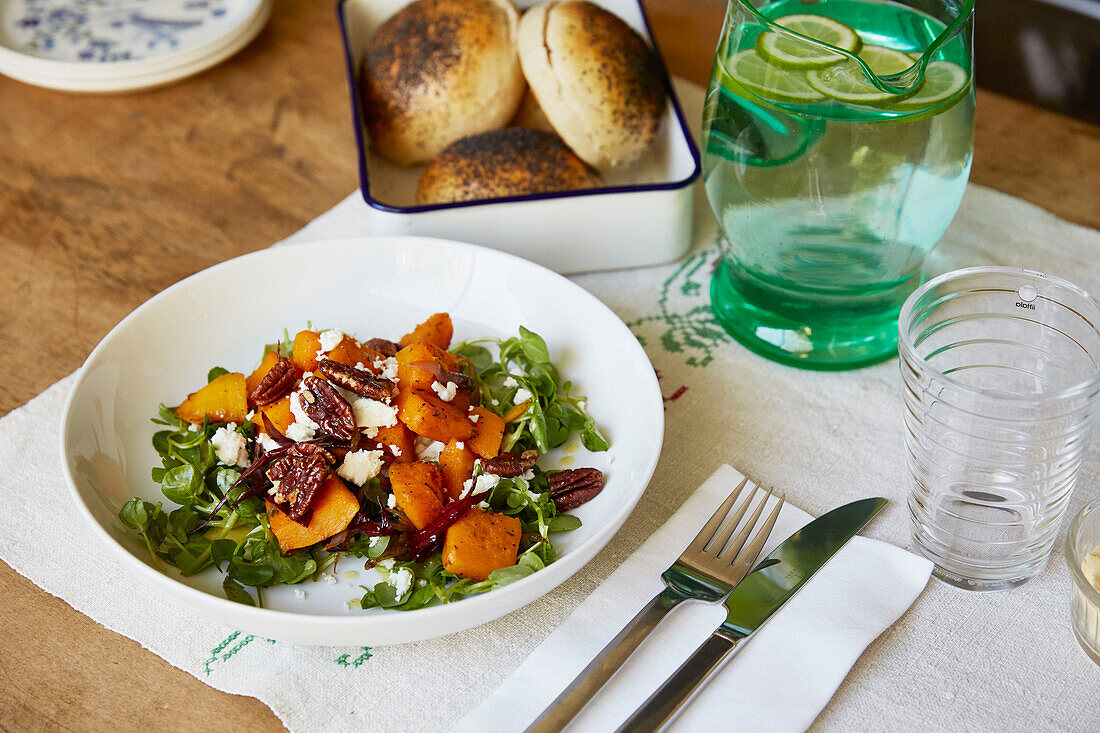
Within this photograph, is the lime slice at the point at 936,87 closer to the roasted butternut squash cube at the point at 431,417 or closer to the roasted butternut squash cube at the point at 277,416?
the roasted butternut squash cube at the point at 431,417

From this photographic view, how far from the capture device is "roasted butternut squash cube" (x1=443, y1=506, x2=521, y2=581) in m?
0.77

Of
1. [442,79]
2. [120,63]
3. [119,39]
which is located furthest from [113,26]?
[442,79]

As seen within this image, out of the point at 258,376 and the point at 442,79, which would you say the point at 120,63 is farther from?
the point at 258,376

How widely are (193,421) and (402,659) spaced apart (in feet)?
1.07

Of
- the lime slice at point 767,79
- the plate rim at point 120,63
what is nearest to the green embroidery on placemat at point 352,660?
the lime slice at point 767,79

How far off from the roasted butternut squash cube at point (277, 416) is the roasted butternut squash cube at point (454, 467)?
143 millimetres

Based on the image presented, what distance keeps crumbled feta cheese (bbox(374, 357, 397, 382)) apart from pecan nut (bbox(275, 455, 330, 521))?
113 mm

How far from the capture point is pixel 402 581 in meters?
0.76

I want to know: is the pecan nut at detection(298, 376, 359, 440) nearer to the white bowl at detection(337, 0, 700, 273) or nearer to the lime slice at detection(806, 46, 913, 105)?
the white bowl at detection(337, 0, 700, 273)

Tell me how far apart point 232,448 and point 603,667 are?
39 centimetres

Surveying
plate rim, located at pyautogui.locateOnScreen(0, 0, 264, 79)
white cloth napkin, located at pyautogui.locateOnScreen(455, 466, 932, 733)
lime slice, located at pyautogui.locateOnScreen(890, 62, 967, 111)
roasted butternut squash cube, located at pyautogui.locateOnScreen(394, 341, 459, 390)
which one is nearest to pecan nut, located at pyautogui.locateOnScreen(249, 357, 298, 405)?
roasted butternut squash cube, located at pyautogui.locateOnScreen(394, 341, 459, 390)

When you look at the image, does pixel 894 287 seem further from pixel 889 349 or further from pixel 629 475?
pixel 629 475

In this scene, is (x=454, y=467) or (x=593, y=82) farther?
(x=593, y=82)

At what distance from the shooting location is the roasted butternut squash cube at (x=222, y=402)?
2.97ft
